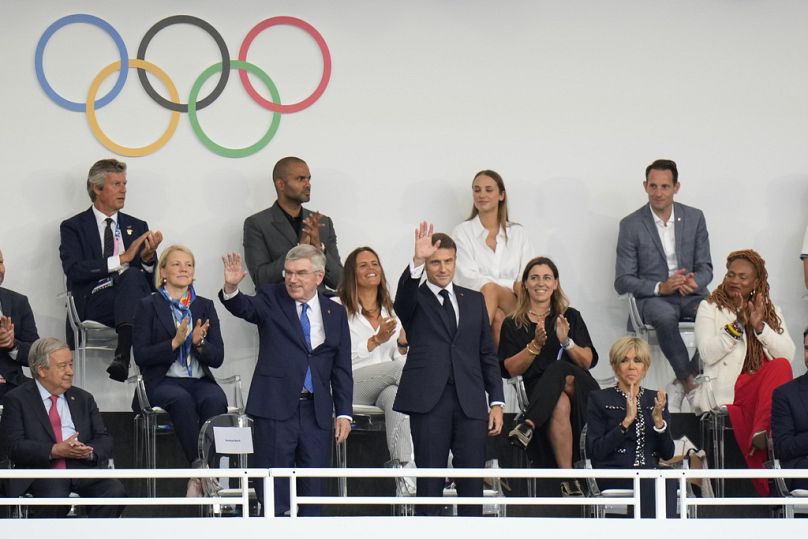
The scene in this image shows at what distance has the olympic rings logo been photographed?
30.2 ft

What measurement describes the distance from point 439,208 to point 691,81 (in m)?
1.80

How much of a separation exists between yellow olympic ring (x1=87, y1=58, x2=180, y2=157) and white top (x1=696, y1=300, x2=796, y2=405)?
11.3 ft

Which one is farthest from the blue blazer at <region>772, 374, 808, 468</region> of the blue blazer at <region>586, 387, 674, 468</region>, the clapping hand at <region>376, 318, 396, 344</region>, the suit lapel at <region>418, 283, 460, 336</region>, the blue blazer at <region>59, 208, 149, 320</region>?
the blue blazer at <region>59, 208, 149, 320</region>

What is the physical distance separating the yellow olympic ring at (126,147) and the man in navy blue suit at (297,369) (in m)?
2.77

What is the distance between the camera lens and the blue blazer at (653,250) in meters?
8.96

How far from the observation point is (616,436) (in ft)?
22.1

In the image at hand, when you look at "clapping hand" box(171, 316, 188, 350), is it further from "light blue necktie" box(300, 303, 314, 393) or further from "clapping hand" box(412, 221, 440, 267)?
"clapping hand" box(412, 221, 440, 267)

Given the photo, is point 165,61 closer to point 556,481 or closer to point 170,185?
point 170,185

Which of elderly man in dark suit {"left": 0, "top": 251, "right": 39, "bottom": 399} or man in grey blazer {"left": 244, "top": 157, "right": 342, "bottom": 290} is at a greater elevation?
man in grey blazer {"left": 244, "top": 157, "right": 342, "bottom": 290}

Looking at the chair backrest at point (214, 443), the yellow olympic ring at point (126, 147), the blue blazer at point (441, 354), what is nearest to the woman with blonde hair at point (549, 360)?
the blue blazer at point (441, 354)

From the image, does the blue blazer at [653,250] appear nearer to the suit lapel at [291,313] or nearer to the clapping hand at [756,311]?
the clapping hand at [756,311]

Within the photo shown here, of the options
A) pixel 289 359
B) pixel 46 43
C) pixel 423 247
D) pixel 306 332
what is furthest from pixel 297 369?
pixel 46 43

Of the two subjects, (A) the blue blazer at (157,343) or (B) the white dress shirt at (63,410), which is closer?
(B) the white dress shirt at (63,410)
